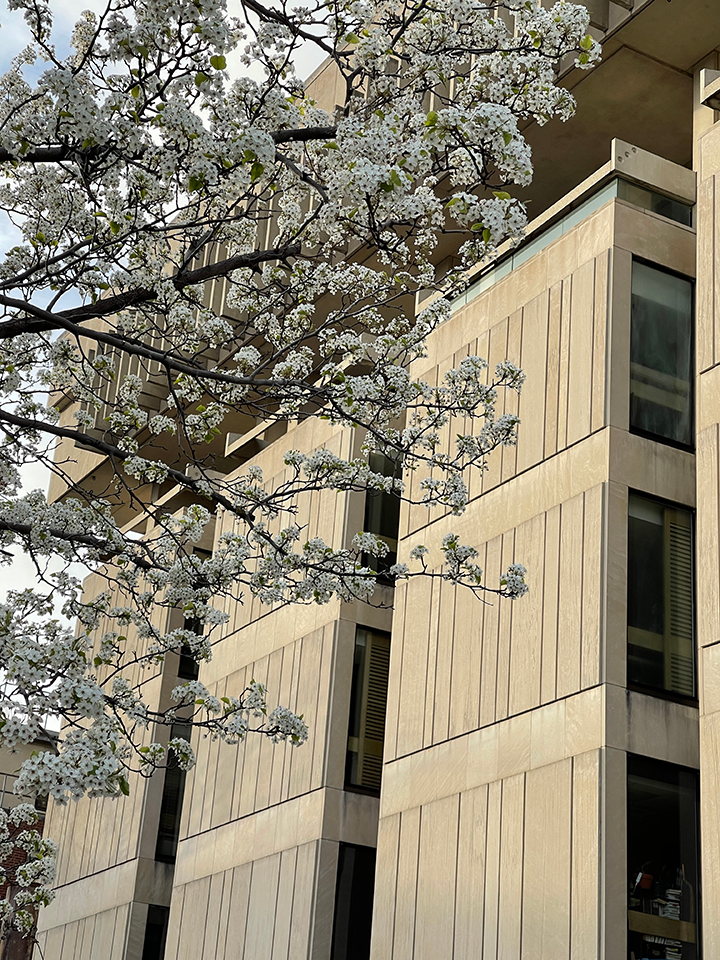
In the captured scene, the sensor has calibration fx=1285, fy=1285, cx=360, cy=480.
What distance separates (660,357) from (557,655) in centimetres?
373

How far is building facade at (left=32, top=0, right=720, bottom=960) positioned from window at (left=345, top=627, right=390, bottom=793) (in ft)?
0.11

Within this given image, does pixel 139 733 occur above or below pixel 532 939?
above

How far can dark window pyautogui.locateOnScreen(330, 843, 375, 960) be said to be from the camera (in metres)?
17.2

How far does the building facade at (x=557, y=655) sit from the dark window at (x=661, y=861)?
0.07ft

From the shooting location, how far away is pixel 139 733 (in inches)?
998

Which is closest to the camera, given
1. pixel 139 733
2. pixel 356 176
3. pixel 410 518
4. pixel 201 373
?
pixel 356 176

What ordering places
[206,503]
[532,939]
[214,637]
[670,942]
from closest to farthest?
[670,942] < [532,939] < [214,637] < [206,503]

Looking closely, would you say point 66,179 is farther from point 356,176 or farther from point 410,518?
point 410,518

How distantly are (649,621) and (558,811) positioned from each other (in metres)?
2.22

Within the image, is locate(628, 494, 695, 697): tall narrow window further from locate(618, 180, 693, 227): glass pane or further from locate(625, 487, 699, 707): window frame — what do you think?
locate(618, 180, 693, 227): glass pane

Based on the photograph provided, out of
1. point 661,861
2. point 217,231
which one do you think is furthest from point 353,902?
point 217,231

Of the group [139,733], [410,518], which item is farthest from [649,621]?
[139,733]

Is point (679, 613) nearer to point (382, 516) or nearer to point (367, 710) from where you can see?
point (367, 710)

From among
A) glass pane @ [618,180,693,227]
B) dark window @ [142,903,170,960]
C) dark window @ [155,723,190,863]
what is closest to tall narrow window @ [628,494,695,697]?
glass pane @ [618,180,693,227]
